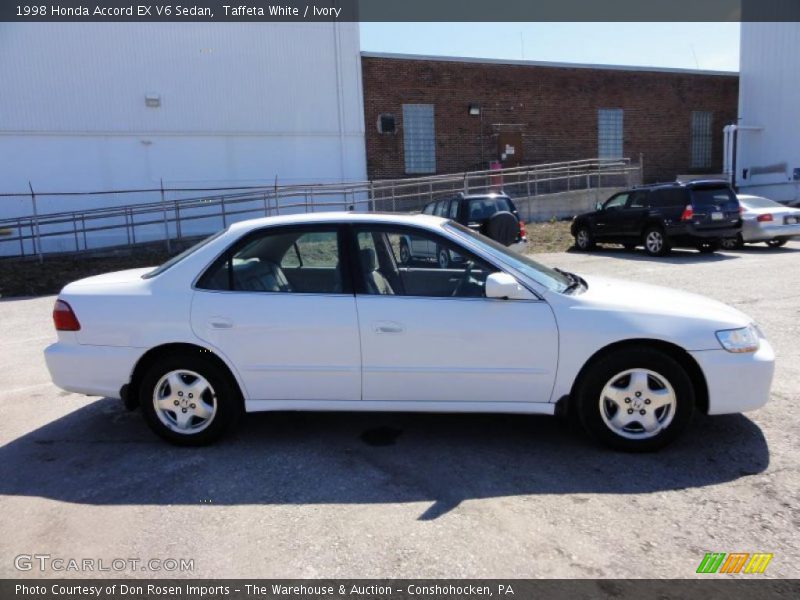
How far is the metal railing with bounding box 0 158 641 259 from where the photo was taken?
733 inches

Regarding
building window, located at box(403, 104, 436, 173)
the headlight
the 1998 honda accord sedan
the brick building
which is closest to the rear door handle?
the 1998 honda accord sedan

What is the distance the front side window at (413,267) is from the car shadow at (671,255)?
35.4 feet

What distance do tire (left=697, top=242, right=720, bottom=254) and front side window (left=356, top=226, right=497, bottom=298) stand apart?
12.1m

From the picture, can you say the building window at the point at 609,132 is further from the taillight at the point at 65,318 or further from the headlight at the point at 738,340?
the taillight at the point at 65,318

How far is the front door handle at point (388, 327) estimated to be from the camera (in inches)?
155

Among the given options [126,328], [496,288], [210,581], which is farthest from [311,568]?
[126,328]

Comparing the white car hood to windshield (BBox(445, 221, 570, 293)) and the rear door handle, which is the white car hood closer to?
windshield (BBox(445, 221, 570, 293))

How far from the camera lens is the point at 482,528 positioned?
314cm

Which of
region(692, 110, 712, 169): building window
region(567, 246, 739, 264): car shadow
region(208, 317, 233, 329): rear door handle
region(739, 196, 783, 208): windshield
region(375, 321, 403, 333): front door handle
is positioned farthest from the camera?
region(692, 110, 712, 169): building window

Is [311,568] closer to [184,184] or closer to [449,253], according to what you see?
[449,253]

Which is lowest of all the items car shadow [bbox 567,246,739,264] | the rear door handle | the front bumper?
car shadow [bbox 567,246,739,264]

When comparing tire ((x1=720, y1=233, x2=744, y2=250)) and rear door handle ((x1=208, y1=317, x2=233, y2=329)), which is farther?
tire ((x1=720, y1=233, x2=744, y2=250))

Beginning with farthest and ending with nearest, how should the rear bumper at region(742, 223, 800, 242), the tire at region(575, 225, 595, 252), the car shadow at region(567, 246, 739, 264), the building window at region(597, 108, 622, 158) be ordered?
the building window at region(597, 108, 622, 158)
the tire at region(575, 225, 595, 252)
the rear bumper at region(742, 223, 800, 242)
the car shadow at region(567, 246, 739, 264)

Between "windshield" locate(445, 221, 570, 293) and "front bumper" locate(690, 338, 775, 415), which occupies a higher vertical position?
"windshield" locate(445, 221, 570, 293)
